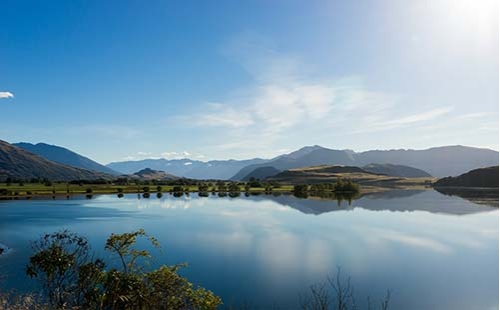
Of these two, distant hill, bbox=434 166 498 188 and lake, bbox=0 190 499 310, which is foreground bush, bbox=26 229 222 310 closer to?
lake, bbox=0 190 499 310

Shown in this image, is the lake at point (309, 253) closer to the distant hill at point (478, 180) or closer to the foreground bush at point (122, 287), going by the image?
the foreground bush at point (122, 287)

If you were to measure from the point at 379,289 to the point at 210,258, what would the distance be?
13.2 meters

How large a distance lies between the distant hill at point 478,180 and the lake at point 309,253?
111 meters

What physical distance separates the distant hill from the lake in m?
111

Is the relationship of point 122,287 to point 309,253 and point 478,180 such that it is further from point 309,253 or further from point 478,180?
point 478,180

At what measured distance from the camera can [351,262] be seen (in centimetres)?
3056

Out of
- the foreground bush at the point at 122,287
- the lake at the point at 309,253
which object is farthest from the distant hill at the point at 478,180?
the foreground bush at the point at 122,287

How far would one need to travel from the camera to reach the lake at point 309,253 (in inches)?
901

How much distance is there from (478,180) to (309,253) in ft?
517

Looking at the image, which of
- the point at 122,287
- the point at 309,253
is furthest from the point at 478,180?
the point at 122,287

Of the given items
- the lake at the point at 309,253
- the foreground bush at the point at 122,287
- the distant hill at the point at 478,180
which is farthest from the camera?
the distant hill at the point at 478,180

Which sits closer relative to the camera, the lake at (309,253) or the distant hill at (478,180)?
the lake at (309,253)

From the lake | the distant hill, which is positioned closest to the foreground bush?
the lake

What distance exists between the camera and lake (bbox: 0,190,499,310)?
2288 cm
